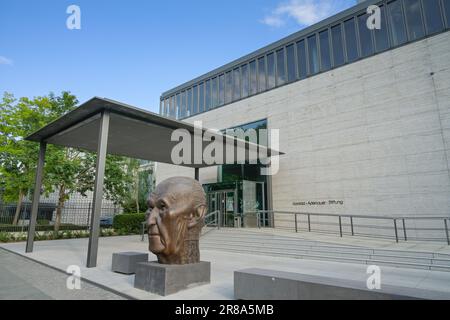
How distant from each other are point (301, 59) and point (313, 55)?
0.78m

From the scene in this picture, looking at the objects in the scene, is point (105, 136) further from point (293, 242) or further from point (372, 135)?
point (372, 135)

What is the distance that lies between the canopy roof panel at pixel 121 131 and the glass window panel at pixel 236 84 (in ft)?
24.3

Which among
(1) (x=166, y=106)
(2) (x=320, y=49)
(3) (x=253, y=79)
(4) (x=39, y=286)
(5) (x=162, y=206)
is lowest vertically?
(4) (x=39, y=286)

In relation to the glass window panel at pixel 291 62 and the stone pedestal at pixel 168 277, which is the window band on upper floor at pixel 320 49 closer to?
the glass window panel at pixel 291 62

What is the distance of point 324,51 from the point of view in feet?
56.8

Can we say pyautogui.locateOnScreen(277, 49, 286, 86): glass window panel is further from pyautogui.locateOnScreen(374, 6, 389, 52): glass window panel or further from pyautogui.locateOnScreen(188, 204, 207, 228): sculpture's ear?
pyautogui.locateOnScreen(188, 204, 207, 228): sculpture's ear

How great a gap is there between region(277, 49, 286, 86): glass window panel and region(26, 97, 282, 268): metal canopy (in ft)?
19.0

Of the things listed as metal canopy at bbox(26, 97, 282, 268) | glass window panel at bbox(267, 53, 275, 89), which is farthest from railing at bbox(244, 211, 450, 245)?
glass window panel at bbox(267, 53, 275, 89)

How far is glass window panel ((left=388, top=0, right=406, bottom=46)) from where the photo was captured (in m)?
14.6

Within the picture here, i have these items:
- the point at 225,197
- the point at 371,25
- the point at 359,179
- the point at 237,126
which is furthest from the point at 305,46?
the point at 225,197

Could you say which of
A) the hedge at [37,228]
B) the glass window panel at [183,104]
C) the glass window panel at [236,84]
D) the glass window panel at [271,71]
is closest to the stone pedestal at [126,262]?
the glass window panel at [271,71]

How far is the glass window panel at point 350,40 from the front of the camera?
16.0m

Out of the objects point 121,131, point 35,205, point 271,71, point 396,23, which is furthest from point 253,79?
point 35,205
